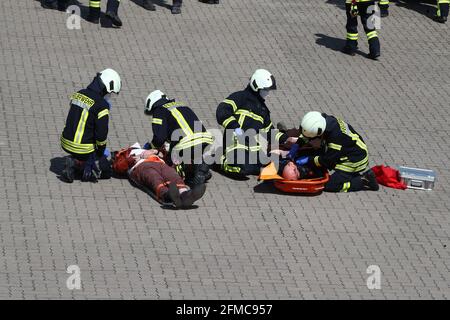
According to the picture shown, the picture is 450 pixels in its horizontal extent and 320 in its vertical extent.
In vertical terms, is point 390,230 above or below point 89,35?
above

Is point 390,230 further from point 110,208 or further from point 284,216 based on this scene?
point 110,208

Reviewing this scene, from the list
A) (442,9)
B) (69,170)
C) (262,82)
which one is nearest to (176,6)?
(442,9)

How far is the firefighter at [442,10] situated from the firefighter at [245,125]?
5.91 metres

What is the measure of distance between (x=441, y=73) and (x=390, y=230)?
5142 millimetres

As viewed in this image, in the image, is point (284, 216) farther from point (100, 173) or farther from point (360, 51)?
point (360, 51)

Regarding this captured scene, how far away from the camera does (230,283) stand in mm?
12172

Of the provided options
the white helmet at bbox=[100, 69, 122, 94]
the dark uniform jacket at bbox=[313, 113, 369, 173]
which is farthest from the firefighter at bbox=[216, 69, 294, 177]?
the white helmet at bbox=[100, 69, 122, 94]

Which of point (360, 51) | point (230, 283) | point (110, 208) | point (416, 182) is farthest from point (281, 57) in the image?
point (230, 283)

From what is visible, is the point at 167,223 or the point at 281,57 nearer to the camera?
the point at 167,223

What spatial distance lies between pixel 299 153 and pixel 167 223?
6.67ft

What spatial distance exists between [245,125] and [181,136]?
3.07ft

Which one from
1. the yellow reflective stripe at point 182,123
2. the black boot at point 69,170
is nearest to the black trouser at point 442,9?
the yellow reflective stripe at point 182,123
